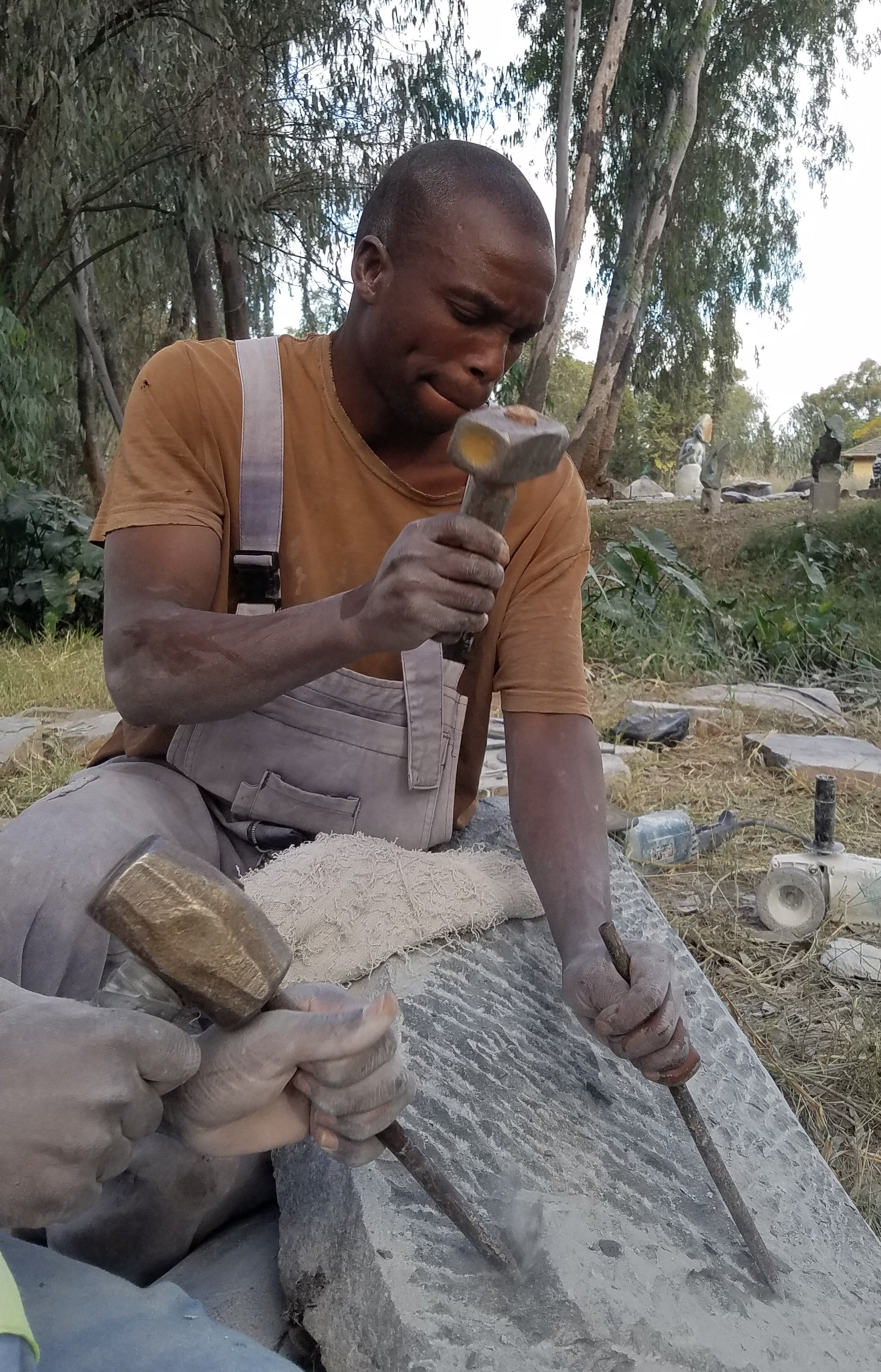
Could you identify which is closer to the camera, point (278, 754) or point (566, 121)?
point (278, 754)

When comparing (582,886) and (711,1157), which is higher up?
(582,886)

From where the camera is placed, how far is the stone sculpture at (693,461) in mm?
14750

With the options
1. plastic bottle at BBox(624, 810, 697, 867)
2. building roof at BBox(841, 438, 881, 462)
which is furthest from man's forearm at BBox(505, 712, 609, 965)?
building roof at BBox(841, 438, 881, 462)

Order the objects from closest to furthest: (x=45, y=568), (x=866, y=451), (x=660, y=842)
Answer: (x=660, y=842) → (x=45, y=568) → (x=866, y=451)

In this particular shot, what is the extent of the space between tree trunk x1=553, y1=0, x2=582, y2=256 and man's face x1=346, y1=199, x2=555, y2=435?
7971mm

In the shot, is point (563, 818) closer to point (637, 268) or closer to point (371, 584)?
point (371, 584)

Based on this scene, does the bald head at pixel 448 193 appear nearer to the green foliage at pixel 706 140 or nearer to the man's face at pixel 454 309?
the man's face at pixel 454 309

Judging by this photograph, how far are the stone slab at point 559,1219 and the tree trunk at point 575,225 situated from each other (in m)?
7.41

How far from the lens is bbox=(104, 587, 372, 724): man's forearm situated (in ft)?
5.08

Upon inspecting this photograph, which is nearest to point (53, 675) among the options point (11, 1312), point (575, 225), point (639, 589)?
point (639, 589)

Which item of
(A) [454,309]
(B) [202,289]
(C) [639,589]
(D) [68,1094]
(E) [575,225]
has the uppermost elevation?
(E) [575,225]

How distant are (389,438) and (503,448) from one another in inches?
31.2

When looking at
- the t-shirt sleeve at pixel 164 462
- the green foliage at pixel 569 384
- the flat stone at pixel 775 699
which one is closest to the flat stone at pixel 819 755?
the flat stone at pixel 775 699

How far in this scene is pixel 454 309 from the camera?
6.01 ft
